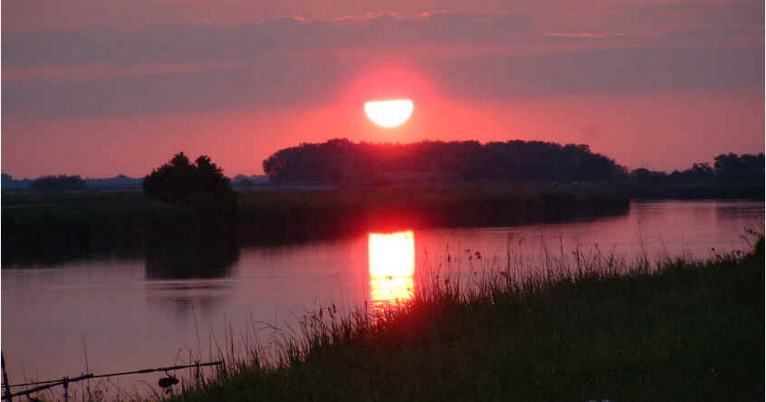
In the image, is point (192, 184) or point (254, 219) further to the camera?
point (254, 219)

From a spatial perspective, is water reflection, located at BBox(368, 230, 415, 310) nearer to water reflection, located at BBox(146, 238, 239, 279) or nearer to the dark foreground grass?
the dark foreground grass

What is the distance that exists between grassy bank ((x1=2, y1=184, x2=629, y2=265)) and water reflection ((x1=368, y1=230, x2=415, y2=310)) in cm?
570

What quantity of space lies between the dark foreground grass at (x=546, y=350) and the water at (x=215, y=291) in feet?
6.59

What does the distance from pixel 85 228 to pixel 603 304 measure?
43420 millimetres

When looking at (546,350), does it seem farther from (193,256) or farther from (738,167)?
(738,167)

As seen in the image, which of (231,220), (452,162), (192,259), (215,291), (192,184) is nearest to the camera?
(215,291)

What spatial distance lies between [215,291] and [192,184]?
27.4 metres

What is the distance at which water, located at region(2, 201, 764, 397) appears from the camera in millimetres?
17688

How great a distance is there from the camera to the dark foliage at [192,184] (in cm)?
5428

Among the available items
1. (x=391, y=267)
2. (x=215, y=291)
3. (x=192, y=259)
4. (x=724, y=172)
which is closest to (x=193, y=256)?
(x=192, y=259)

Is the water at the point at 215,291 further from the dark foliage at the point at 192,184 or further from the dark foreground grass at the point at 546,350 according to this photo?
the dark foliage at the point at 192,184

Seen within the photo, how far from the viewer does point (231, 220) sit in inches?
2244

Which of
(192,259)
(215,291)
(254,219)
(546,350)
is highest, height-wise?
(546,350)

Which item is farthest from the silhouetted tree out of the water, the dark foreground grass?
the dark foreground grass
